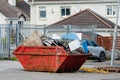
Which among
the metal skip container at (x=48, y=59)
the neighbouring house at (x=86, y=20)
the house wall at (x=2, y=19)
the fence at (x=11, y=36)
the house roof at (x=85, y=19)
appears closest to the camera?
the metal skip container at (x=48, y=59)

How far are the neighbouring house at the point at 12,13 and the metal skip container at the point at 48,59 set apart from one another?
38.4 meters

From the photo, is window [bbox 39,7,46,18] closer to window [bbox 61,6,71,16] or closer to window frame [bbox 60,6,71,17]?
window frame [bbox 60,6,71,17]

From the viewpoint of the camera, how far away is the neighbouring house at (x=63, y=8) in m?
56.2

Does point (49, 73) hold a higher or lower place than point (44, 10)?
lower

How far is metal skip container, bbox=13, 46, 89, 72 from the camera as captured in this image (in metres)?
20.5

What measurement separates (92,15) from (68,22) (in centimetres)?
266

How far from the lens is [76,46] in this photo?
69.4 ft

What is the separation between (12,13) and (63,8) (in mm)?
11001

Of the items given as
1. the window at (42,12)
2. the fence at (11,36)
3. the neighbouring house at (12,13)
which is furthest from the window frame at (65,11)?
the fence at (11,36)

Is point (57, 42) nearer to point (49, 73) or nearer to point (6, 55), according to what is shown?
point (49, 73)

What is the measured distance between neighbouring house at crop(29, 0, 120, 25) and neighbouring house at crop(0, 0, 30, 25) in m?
3.59

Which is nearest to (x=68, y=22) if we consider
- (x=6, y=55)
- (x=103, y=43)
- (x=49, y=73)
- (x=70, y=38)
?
(x=103, y=43)

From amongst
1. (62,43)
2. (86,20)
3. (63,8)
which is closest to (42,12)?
(63,8)

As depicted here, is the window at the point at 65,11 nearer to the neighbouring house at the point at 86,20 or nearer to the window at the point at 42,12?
the window at the point at 42,12
